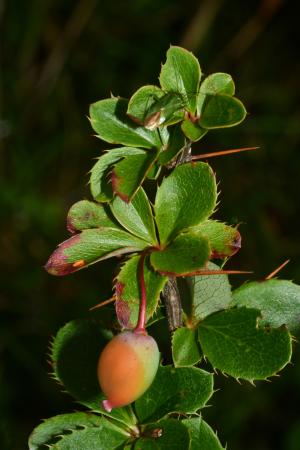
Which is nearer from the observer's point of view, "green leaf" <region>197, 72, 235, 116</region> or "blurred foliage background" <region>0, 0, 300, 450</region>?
"green leaf" <region>197, 72, 235, 116</region>

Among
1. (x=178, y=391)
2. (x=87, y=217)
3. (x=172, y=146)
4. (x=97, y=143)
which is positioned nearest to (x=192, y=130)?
(x=172, y=146)

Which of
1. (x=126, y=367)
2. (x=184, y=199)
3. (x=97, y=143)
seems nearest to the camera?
(x=126, y=367)

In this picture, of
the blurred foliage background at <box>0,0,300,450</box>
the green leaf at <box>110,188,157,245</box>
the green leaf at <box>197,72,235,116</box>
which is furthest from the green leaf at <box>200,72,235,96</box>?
the blurred foliage background at <box>0,0,300,450</box>

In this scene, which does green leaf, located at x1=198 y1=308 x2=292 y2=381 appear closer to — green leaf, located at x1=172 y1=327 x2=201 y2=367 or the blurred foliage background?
green leaf, located at x1=172 y1=327 x2=201 y2=367

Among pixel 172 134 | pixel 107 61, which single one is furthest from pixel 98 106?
pixel 107 61

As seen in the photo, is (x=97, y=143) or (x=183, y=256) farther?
(x=97, y=143)

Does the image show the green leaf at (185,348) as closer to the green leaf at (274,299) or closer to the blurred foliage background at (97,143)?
the green leaf at (274,299)

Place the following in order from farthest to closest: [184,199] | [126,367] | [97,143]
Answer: [97,143], [184,199], [126,367]

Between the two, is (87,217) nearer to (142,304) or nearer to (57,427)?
(142,304)
